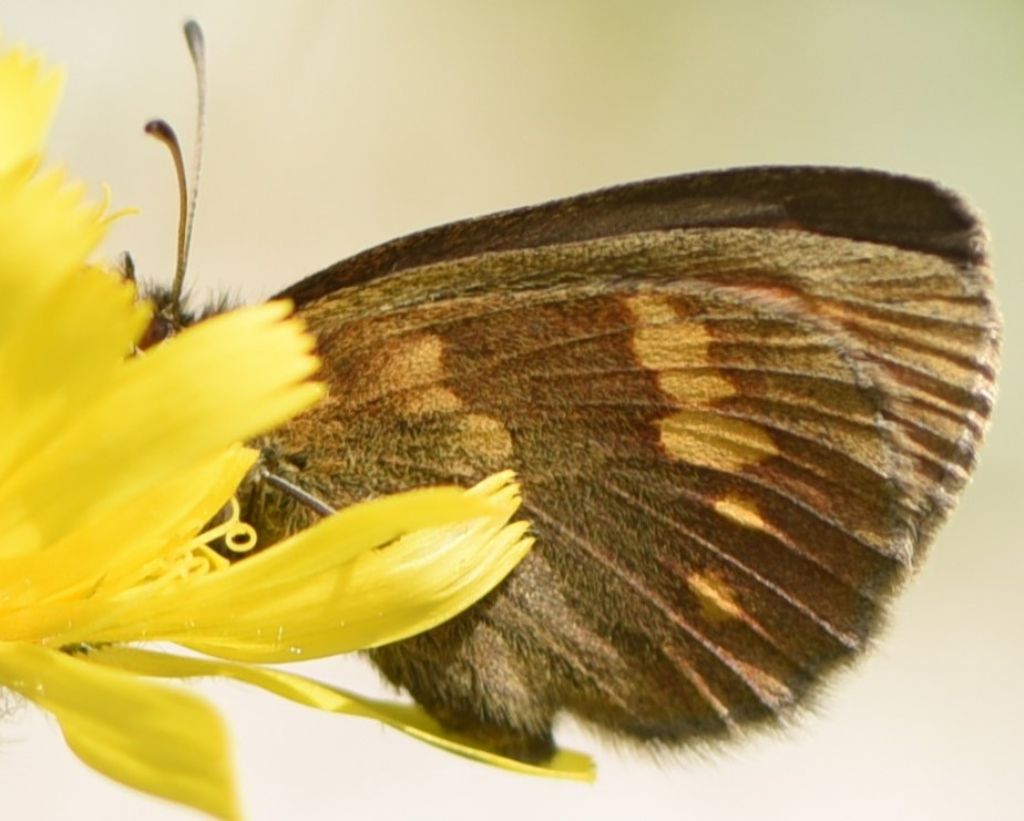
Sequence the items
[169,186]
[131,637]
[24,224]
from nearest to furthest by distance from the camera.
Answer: [24,224] < [131,637] < [169,186]

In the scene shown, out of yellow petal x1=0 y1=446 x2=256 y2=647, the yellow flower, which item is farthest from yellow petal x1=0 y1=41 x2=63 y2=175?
yellow petal x1=0 y1=446 x2=256 y2=647

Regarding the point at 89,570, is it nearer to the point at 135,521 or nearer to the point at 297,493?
the point at 135,521

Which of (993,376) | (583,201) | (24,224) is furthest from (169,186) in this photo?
(24,224)

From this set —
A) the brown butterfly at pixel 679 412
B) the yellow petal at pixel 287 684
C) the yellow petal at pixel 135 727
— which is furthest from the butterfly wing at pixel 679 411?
the yellow petal at pixel 135 727

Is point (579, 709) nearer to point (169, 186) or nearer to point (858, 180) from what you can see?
point (858, 180)

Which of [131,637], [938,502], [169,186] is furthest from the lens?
[169,186]

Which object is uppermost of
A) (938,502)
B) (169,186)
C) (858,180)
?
(169,186)

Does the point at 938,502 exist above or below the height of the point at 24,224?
above

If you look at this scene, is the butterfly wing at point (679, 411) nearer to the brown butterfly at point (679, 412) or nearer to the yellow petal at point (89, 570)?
the brown butterfly at point (679, 412)
